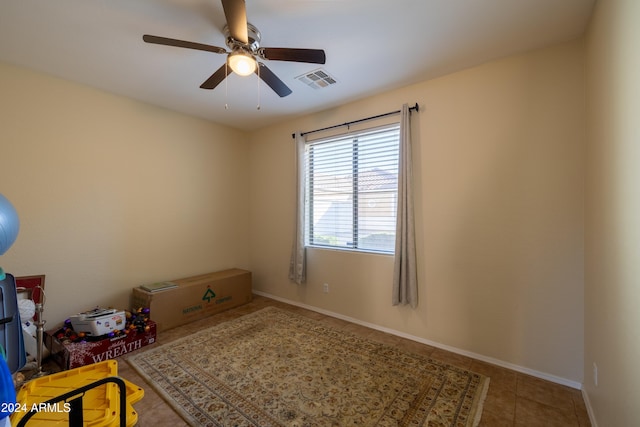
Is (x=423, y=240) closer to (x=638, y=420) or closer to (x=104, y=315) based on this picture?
(x=638, y=420)

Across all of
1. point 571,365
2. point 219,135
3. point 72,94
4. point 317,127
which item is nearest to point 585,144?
point 571,365

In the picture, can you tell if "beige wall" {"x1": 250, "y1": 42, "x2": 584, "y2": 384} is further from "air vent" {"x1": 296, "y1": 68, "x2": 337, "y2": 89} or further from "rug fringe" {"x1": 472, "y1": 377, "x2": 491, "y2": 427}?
"air vent" {"x1": 296, "y1": 68, "x2": 337, "y2": 89}

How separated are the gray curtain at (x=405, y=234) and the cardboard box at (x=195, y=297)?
215cm

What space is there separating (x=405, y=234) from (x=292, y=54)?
189 cm

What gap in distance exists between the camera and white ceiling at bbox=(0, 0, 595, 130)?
178cm

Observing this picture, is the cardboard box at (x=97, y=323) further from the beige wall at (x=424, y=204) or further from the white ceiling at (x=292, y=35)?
the white ceiling at (x=292, y=35)

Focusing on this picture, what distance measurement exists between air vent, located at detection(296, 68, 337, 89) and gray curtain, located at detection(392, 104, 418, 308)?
2.66 ft

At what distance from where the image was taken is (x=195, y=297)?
3.32 metres

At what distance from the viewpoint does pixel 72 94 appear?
9.11 feet

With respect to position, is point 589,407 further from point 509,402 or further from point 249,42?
point 249,42

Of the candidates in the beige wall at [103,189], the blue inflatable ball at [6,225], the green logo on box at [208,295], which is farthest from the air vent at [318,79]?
the green logo on box at [208,295]

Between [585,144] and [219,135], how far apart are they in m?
4.08

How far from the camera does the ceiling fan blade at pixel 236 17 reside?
58.0 inches

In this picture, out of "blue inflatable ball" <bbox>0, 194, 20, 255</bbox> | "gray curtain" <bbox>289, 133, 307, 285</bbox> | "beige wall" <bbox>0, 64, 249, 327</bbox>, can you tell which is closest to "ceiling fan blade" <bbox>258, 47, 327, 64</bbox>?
"blue inflatable ball" <bbox>0, 194, 20, 255</bbox>
